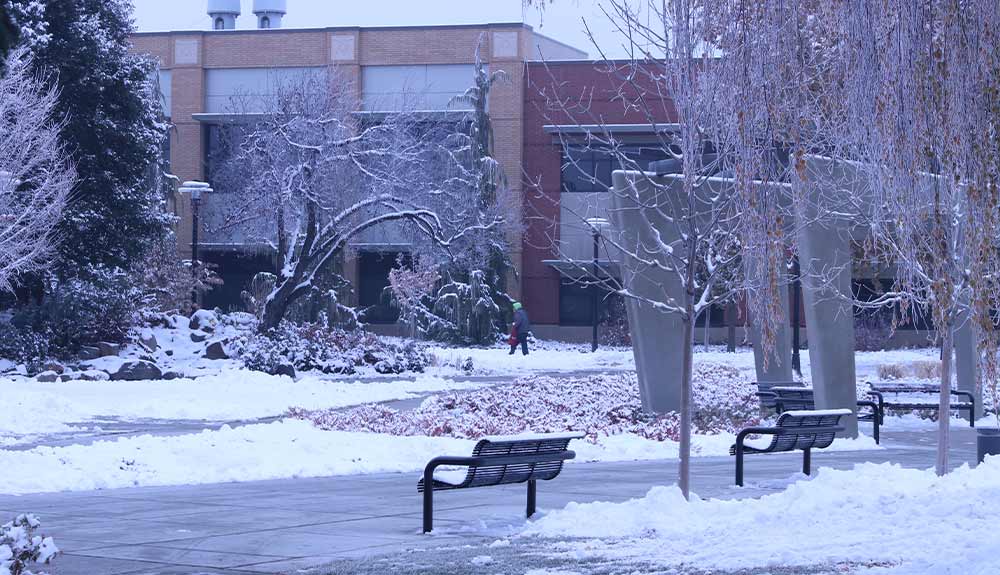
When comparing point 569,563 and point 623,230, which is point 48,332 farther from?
point 569,563

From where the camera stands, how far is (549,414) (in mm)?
20922

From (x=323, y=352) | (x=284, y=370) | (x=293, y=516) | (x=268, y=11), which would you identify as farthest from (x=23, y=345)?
(x=268, y=11)

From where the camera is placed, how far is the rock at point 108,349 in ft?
96.3

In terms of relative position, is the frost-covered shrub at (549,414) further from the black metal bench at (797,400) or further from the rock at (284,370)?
the rock at (284,370)

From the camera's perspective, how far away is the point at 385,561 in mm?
8102

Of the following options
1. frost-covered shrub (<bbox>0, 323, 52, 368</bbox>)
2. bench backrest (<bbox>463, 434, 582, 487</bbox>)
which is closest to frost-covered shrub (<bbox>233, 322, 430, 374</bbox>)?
frost-covered shrub (<bbox>0, 323, 52, 368</bbox>)

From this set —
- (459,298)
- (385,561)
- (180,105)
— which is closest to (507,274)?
(459,298)

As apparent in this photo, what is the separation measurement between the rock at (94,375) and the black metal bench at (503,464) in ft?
60.6

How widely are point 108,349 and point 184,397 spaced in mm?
7057

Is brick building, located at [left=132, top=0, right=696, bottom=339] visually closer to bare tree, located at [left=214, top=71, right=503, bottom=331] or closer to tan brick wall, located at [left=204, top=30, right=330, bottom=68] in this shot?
tan brick wall, located at [left=204, top=30, right=330, bottom=68]

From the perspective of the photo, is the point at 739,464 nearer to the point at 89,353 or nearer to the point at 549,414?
the point at 549,414

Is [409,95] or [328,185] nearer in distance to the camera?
[328,185]

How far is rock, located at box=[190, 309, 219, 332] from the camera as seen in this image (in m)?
33.2

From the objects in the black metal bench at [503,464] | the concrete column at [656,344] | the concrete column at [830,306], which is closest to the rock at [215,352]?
the concrete column at [656,344]
